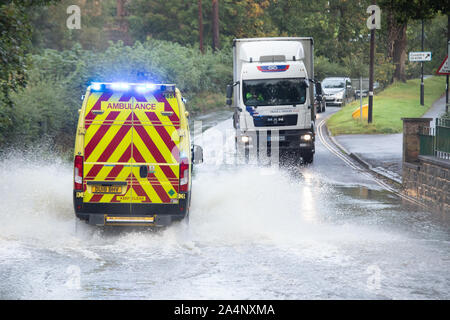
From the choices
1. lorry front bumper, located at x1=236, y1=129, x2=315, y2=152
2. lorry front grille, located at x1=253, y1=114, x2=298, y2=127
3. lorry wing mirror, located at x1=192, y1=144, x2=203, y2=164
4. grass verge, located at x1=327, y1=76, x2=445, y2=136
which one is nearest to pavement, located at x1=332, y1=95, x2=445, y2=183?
grass verge, located at x1=327, y1=76, x2=445, y2=136

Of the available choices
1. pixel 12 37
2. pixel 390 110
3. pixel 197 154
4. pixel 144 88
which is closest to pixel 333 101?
pixel 390 110

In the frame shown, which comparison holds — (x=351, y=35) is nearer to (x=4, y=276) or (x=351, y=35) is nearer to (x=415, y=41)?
(x=415, y=41)

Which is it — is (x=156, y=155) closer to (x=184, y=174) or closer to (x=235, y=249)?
(x=184, y=174)

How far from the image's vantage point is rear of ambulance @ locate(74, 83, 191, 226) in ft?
35.3

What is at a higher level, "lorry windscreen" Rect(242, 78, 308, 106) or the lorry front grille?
"lorry windscreen" Rect(242, 78, 308, 106)

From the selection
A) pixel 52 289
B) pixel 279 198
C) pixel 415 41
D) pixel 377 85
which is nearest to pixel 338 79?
pixel 377 85

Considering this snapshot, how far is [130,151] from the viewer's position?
426 inches

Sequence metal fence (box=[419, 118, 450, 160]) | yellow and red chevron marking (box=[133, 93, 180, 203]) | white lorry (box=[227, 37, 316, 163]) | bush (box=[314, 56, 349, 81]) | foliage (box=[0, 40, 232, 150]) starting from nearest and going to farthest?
yellow and red chevron marking (box=[133, 93, 180, 203]) < metal fence (box=[419, 118, 450, 160]) < foliage (box=[0, 40, 232, 150]) < white lorry (box=[227, 37, 316, 163]) < bush (box=[314, 56, 349, 81])

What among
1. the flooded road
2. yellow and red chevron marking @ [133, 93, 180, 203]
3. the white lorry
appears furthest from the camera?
the white lorry

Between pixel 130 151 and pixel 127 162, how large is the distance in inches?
6.8

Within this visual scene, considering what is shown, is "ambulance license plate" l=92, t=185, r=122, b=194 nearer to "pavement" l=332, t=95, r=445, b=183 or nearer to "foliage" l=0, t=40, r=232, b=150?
"foliage" l=0, t=40, r=232, b=150

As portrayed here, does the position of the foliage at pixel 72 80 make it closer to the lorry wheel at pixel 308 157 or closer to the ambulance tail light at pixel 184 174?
the ambulance tail light at pixel 184 174
